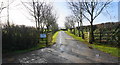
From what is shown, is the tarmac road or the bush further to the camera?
the bush

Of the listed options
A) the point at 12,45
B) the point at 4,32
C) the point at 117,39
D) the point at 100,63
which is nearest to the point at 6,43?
the point at 12,45

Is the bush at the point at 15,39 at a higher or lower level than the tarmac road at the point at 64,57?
higher

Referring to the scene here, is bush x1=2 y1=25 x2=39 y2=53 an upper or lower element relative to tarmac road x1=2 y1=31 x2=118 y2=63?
upper

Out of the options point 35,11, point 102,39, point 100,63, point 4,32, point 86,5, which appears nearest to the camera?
point 100,63

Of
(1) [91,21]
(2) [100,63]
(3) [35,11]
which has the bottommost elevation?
(2) [100,63]

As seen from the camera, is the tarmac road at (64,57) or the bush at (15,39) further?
the bush at (15,39)

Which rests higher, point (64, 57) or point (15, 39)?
point (15, 39)

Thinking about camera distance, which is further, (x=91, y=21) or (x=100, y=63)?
(x=91, y=21)

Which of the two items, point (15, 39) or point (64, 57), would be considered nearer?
point (64, 57)

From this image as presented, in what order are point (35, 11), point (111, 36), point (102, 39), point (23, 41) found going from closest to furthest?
point (23, 41) < point (111, 36) < point (102, 39) < point (35, 11)

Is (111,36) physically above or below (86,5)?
below

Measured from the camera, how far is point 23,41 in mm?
7332

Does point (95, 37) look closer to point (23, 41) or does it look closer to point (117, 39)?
point (117, 39)

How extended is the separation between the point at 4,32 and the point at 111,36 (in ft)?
33.8
